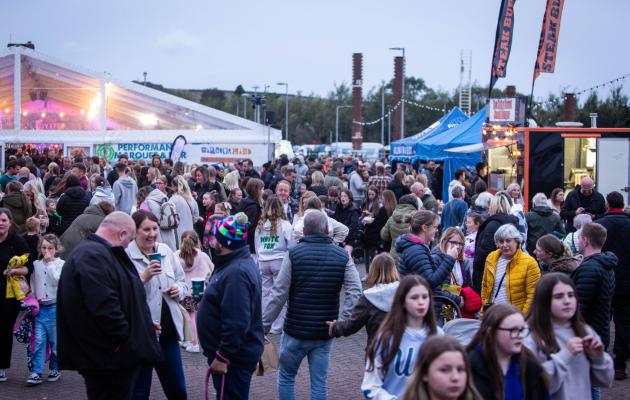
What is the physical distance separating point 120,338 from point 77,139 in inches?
949

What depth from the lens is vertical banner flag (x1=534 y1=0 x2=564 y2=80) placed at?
20938mm

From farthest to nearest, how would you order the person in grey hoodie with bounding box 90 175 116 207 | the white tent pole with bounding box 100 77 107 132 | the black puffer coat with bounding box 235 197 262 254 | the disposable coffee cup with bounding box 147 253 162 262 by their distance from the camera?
the white tent pole with bounding box 100 77 107 132 → the person in grey hoodie with bounding box 90 175 116 207 → the black puffer coat with bounding box 235 197 262 254 → the disposable coffee cup with bounding box 147 253 162 262

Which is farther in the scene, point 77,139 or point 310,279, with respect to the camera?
point 77,139

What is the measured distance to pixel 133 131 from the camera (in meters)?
28.3

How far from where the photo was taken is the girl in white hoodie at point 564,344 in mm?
4363

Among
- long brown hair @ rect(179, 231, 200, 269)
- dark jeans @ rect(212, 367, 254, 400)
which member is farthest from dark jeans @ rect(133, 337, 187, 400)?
long brown hair @ rect(179, 231, 200, 269)

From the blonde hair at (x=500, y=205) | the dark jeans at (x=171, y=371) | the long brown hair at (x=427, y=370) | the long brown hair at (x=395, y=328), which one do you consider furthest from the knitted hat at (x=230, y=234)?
the blonde hair at (x=500, y=205)

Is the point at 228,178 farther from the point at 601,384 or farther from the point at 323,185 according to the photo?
the point at 601,384

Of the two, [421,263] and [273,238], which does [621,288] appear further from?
[273,238]

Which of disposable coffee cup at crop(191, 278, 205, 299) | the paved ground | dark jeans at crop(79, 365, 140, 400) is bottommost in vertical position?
the paved ground

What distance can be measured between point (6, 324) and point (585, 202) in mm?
9283

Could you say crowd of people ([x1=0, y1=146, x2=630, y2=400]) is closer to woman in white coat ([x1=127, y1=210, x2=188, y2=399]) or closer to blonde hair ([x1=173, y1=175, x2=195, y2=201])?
woman in white coat ([x1=127, y1=210, x2=188, y2=399])

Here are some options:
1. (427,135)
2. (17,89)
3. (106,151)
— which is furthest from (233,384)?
(17,89)

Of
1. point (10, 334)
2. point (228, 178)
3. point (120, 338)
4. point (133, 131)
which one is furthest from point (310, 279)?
point (133, 131)
